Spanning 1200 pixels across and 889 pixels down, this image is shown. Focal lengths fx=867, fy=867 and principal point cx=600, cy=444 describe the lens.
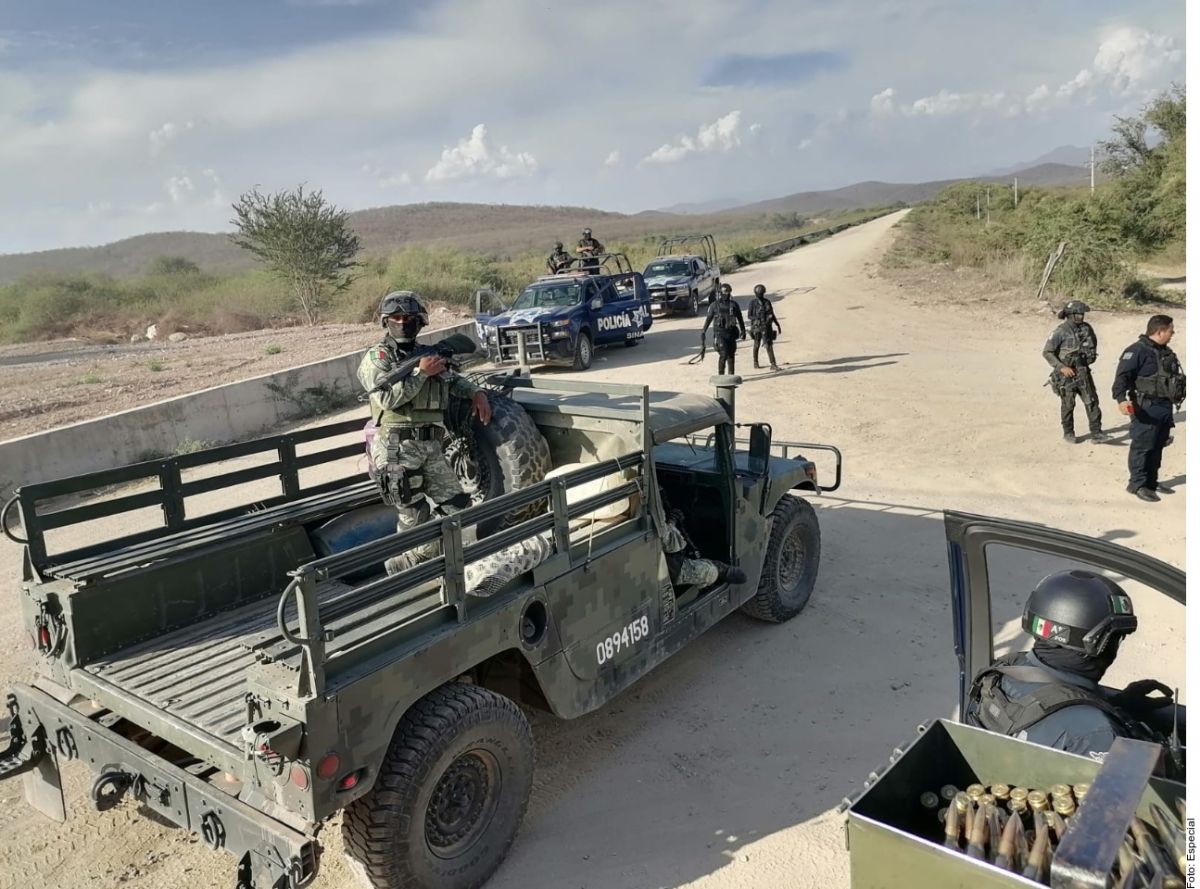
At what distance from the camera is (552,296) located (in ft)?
53.6

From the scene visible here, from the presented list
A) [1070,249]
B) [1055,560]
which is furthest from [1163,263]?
[1055,560]

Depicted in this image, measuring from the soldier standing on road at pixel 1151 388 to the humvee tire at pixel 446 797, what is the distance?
6828 mm

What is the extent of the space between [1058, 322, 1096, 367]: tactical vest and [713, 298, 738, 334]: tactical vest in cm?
477

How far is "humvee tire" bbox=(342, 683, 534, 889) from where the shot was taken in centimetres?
328

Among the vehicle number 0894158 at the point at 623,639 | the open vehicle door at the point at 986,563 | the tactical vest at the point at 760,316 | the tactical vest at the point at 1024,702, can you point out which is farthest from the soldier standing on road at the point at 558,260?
the tactical vest at the point at 1024,702

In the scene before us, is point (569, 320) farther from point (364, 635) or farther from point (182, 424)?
point (364, 635)

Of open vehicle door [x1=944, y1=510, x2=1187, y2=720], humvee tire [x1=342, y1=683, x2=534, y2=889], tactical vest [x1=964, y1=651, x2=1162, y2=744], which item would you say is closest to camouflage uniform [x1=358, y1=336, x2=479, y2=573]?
humvee tire [x1=342, y1=683, x2=534, y2=889]

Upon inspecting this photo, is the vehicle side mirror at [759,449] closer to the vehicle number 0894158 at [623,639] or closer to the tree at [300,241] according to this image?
the vehicle number 0894158 at [623,639]

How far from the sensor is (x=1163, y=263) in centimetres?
2711

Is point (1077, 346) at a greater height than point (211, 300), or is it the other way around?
point (211, 300)

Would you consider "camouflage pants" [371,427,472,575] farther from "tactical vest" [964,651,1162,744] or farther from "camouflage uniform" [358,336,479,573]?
"tactical vest" [964,651,1162,744]

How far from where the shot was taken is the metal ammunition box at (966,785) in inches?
64.6

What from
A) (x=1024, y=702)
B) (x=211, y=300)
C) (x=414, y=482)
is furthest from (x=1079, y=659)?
(x=211, y=300)

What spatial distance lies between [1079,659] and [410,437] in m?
3.24
